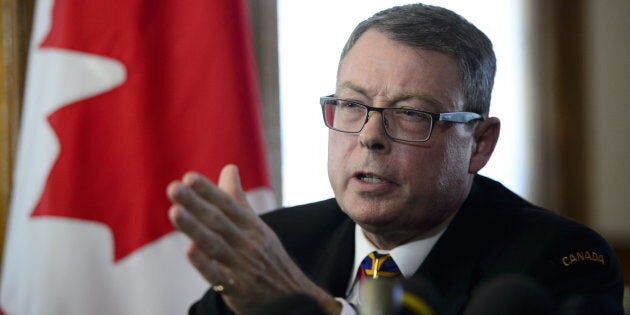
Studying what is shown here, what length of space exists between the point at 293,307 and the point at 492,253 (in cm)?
107

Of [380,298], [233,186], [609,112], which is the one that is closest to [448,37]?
[233,186]

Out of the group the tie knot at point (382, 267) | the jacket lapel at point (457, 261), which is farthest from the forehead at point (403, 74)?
the tie knot at point (382, 267)

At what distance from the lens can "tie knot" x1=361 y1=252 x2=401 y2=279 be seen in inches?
78.1

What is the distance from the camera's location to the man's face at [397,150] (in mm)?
1861

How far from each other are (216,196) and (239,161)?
1.24 metres

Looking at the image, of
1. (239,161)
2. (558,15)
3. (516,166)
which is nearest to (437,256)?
(239,161)

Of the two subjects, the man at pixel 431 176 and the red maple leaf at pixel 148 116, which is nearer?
the man at pixel 431 176

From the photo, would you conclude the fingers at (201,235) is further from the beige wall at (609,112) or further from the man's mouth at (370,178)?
the beige wall at (609,112)

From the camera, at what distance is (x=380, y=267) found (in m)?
1.99

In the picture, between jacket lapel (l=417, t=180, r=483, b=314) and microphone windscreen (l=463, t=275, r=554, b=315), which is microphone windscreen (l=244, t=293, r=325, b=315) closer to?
microphone windscreen (l=463, t=275, r=554, b=315)

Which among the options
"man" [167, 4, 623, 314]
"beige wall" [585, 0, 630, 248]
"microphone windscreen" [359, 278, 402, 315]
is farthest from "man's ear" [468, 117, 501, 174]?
"beige wall" [585, 0, 630, 248]

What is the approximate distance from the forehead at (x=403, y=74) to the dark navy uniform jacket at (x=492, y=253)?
31cm

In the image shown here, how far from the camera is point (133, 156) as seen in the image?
2.56 m

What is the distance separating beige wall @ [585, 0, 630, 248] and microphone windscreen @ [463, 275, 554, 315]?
460cm
